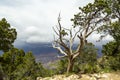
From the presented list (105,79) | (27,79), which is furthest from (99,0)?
(27,79)

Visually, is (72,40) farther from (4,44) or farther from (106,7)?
(4,44)

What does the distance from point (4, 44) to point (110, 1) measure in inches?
645

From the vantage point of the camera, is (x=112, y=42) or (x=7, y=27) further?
(x=7, y=27)

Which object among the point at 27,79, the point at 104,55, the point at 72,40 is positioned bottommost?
the point at 27,79

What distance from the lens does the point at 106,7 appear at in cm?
2991

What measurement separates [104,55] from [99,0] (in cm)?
815

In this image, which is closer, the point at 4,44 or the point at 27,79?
the point at 4,44

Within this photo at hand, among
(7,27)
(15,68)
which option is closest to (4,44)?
(7,27)

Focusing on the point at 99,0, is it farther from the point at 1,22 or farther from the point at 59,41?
the point at 1,22

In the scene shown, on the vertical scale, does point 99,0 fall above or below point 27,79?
above

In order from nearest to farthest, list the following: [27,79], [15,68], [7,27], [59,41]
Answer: [59,41] < [7,27] < [15,68] < [27,79]

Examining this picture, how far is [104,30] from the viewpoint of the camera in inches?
1172

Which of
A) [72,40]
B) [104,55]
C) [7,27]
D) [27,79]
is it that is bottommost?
[27,79]

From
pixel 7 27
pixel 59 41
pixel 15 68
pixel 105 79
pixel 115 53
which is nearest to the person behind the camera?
pixel 105 79
